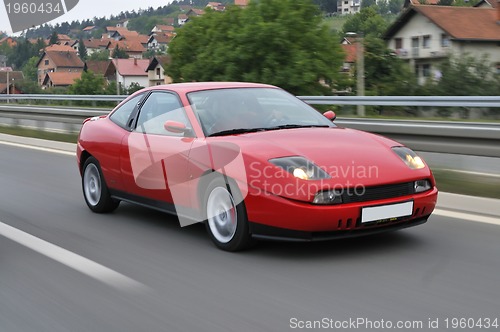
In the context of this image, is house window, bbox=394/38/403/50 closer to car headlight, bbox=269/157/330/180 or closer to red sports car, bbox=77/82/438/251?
red sports car, bbox=77/82/438/251

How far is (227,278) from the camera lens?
5.04 metres

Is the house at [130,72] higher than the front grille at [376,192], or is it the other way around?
the front grille at [376,192]

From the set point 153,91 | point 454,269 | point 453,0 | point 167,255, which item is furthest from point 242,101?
point 453,0

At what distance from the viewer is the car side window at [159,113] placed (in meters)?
6.50

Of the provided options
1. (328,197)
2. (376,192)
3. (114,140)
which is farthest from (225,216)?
(114,140)

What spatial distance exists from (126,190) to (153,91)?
95 cm

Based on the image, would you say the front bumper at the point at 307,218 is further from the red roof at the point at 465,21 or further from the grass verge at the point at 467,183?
the red roof at the point at 465,21

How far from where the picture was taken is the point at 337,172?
5.34 meters

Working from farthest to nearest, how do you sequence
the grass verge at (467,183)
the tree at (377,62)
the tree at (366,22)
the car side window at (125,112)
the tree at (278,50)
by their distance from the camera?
1. the tree at (366,22)
2. the tree at (377,62)
3. the tree at (278,50)
4. the grass verge at (467,183)
5. the car side window at (125,112)

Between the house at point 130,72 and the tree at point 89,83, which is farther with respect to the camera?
the house at point 130,72

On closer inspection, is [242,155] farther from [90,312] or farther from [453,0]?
[453,0]

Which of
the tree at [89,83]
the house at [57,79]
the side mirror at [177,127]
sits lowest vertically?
the house at [57,79]

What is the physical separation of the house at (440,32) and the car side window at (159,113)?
189 ft

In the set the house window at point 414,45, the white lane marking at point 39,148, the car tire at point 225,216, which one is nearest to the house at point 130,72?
the house window at point 414,45
